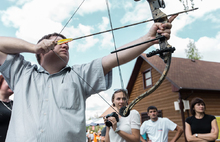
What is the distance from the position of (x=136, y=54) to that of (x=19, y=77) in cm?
88

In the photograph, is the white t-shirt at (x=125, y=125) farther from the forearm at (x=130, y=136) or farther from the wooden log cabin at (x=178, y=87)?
the wooden log cabin at (x=178, y=87)

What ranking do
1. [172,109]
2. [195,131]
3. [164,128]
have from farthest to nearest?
[172,109]
[164,128]
[195,131]

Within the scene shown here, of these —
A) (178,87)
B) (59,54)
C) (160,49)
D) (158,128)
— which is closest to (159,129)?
(158,128)

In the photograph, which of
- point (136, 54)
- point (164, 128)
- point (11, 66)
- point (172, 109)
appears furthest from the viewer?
point (172, 109)

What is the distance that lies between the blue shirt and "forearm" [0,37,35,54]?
0.23 feet

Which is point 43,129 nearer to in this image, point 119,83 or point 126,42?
point 119,83

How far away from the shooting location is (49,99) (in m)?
1.33

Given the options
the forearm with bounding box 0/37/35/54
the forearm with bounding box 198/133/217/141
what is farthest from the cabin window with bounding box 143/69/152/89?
the forearm with bounding box 0/37/35/54

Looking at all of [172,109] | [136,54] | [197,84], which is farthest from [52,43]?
[197,84]

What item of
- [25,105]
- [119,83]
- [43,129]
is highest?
[119,83]

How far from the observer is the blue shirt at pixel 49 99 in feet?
3.97

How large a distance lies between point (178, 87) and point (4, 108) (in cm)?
761

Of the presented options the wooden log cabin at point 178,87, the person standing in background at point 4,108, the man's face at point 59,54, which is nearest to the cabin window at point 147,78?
the wooden log cabin at point 178,87

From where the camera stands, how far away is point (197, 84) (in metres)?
9.59
